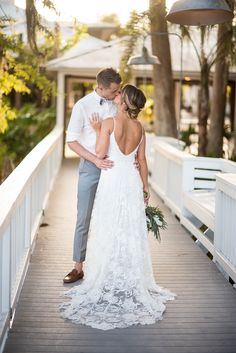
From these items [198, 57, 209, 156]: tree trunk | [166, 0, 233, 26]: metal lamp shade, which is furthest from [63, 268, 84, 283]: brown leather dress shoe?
[198, 57, 209, 156]: tree trunk

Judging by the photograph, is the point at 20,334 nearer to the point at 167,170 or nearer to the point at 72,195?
the point at 167,170

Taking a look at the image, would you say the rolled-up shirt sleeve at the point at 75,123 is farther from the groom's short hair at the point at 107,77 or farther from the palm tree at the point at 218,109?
the palm tree at the point at 218,109

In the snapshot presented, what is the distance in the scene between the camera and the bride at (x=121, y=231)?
514 cm

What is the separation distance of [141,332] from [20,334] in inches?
33.6

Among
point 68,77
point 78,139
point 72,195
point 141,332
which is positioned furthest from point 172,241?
point 68,77

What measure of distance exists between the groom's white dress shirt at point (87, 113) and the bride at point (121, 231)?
28 cm

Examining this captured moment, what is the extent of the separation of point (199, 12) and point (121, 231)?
3.16 meters

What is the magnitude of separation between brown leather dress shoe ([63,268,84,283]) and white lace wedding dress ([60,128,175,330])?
1.38 ft

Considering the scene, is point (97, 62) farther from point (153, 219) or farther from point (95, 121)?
point (153, 219)

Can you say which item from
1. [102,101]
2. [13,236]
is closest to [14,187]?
[13,236]

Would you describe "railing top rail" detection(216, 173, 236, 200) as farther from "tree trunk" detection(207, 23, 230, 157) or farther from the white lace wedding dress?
"tree trunk" detection(207, 23, 230, 157)

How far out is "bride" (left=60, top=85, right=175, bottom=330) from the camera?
5141mm

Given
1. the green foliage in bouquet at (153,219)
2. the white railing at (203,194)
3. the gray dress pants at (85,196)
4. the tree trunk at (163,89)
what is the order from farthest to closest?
1. the tree trunk at (163,89)
2. the white railing at (203,194)
3. the gray dress pants at (85,196)
4. the green foliage in bouquet at (153,219)

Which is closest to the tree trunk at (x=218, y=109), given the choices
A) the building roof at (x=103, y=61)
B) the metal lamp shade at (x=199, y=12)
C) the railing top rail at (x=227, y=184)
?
the building roof at (x=103, y=61)
